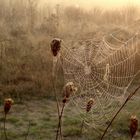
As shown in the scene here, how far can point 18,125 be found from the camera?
5438mm

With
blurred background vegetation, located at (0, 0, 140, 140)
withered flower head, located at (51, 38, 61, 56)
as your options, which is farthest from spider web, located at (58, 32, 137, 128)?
withered flower head, located at (51, 38, 61, 56)

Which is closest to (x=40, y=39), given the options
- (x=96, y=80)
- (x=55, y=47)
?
(x=96, y=80)

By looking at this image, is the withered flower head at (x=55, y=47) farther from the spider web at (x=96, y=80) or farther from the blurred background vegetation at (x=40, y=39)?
the spider web at (x=96, y=80)

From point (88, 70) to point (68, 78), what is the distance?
0.36 m

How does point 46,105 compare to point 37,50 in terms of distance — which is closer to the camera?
point 46,105

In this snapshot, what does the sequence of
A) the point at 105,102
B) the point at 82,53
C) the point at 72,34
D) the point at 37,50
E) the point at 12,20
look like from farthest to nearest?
the point at 12,20
the point at 72,34
the point at 37,50
the point at 82,53
the point at 105,102

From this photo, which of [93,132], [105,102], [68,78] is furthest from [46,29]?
[93,132]

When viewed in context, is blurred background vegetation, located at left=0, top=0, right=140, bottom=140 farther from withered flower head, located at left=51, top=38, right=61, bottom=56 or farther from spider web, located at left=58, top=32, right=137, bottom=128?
withered flower head, located at left=51, top=38, right=61, bottom=56

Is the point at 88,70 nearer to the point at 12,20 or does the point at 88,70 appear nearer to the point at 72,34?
the point at 72,34

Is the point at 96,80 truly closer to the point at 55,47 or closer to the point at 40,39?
the point at 40,39

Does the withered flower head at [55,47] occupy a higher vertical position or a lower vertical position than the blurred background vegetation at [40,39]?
higher

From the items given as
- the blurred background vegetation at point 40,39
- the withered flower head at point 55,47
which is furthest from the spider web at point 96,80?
the withered flower head at point 55,47

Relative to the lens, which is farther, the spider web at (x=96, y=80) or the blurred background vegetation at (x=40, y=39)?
the blurred background vegetation at (x=40, y=39)

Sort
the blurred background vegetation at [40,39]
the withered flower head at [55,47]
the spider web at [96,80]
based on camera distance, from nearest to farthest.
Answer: the withered flower head at [55,47]
the spider web at [96,80]
the blurred background vegetation at [40,39]
